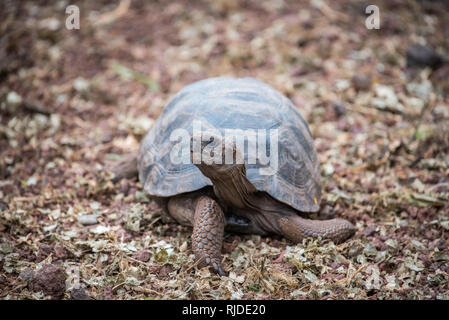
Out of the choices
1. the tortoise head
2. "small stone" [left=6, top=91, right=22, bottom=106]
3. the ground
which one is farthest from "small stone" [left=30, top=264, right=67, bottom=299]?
"small stone" [left=6, top=91, right=22, bottom=106]

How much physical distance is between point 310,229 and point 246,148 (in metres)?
0.69

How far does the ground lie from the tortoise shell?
0.35 m

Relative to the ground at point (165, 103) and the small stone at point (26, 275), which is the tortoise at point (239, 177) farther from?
the small stone at point (26, 275)

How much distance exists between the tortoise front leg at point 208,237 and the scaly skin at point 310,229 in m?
0.48

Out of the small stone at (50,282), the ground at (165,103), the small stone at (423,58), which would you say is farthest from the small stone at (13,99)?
the small stone at (423,58)

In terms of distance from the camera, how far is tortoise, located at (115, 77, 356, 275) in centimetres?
315

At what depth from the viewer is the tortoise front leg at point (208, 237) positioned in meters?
3.09

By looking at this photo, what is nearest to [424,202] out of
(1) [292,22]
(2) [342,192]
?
(2) [342,192]

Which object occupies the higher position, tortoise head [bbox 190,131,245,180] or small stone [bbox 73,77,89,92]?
small stone [bbox 73,77,89,92]

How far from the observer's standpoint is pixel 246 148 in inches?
131

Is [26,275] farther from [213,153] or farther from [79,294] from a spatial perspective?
[213,153]

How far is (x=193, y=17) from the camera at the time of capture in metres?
7.25

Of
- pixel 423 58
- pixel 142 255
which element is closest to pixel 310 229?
pixel 142 255

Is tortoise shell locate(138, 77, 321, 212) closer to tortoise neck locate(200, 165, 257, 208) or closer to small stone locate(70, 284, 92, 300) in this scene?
tortoise neck locate(200, 165, 257, 208)
